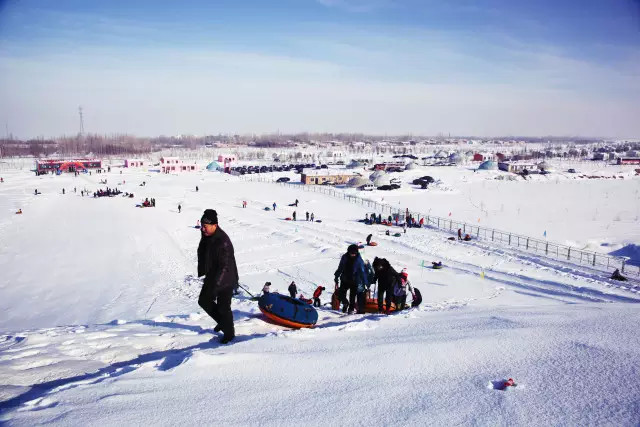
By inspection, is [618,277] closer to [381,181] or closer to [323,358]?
[323,358]

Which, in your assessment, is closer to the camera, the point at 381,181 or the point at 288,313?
the point at 288,313

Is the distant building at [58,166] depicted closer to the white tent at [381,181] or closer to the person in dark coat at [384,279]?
the white tent at [381,181]

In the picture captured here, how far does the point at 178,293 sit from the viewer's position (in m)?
12.8

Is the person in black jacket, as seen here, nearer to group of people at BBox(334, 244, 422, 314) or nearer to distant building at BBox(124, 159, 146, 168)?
group of people at BBox(334, 244, 422, 314)

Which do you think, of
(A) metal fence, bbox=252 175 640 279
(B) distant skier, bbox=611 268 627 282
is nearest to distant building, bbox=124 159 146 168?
(A) metal fence, bbox=252 175 640 279

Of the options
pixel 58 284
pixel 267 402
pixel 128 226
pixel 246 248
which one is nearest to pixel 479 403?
pixel 267 402

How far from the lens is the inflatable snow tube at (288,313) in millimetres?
5789

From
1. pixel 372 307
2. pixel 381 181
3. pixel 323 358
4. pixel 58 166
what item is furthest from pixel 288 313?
pixel 58 166

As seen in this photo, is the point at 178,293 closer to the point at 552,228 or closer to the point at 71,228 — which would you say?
the point at 71,228

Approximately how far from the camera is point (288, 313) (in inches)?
229

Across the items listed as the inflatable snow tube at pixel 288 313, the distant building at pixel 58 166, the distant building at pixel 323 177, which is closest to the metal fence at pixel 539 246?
the inflatable snow tube at pixel 288 313

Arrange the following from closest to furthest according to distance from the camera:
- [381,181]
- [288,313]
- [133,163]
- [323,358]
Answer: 1. [323,358]
2. [288,313]
3. [381,181]
4. [133,163]

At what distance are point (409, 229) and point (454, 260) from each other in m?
7.19

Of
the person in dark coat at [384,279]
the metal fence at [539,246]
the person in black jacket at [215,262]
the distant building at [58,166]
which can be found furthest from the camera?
the distant building at [58,166]
